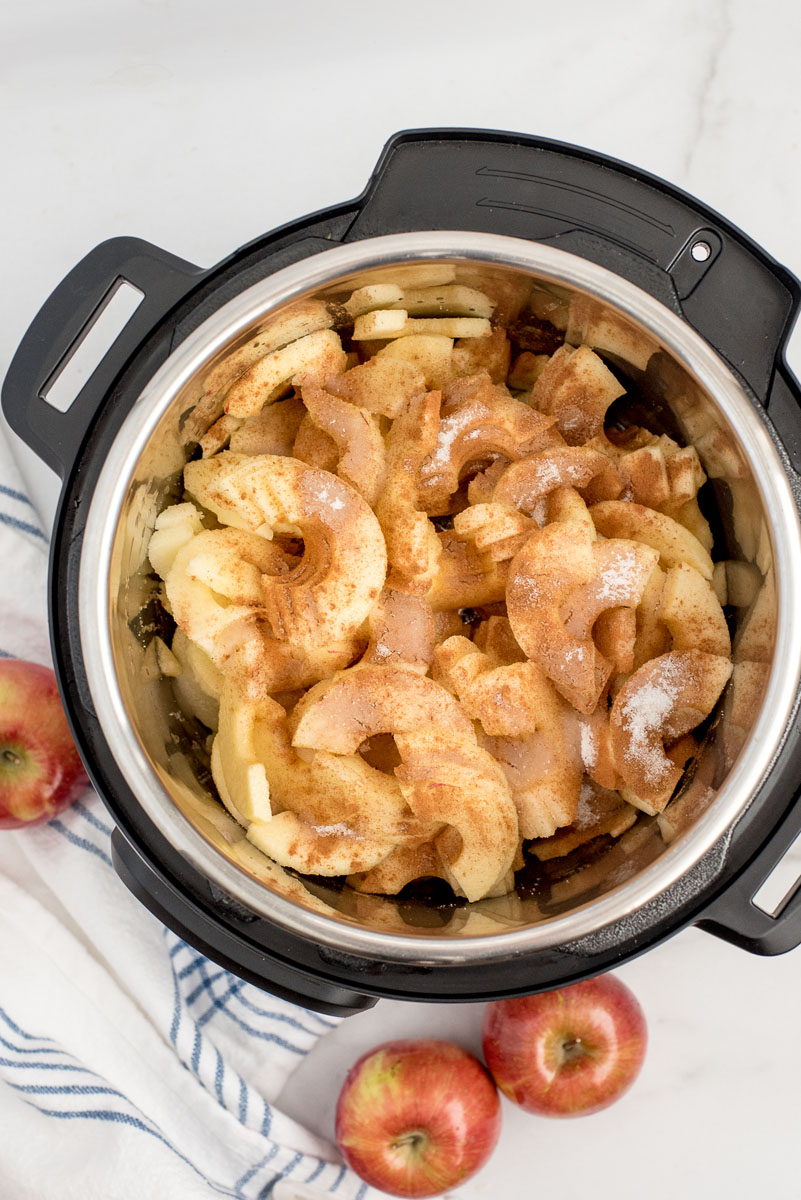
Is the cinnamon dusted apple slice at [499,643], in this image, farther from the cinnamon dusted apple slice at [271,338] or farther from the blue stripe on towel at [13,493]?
the blue stripe on towel at [13,493]

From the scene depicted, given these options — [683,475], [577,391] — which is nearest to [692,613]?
[683,475]

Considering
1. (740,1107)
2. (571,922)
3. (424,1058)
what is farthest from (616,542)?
(740,1107)

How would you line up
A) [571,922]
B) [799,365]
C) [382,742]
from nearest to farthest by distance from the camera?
1. [571,922]
2. [382,742]
3. [799,365]

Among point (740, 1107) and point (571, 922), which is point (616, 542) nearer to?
point (571, 922)

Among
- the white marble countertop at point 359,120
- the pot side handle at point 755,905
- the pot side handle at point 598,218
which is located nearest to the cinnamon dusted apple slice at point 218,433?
the pot side handle at point 598,218

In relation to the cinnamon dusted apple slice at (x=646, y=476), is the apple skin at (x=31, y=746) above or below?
below

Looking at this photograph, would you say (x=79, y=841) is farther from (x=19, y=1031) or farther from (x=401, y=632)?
(x=401, y=632)
